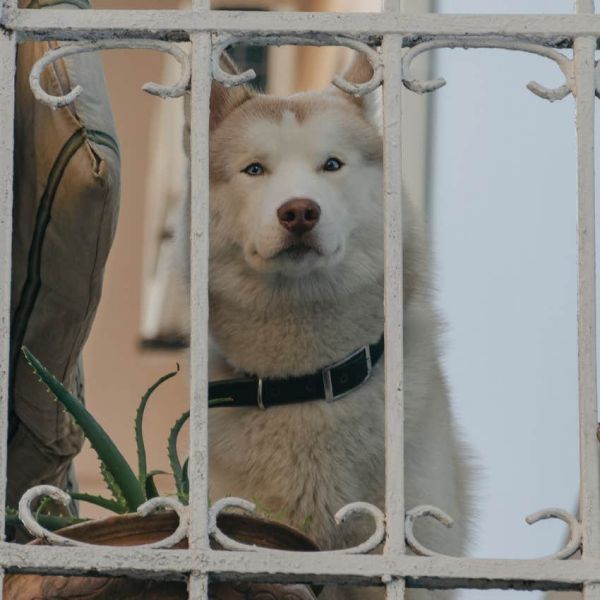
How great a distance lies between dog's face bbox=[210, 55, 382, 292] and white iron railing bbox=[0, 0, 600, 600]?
1022 millimetres

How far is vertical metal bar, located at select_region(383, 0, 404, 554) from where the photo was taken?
2311mm

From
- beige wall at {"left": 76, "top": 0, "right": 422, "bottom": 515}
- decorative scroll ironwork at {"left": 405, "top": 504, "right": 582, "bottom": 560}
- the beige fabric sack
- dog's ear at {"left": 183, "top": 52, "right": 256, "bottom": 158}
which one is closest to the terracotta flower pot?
decorative scroll ironwork at {"left": 405, "top": 504, "right": 582, "bottom": 560}

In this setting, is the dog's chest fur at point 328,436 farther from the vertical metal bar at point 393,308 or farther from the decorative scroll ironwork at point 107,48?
the decorative scroll ironwork at point 107,48

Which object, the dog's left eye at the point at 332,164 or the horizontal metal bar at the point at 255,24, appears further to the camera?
the dog's left eye at the point at 332,164

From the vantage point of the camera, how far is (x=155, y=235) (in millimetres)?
8906

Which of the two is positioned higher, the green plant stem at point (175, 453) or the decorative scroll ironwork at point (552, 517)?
the green plant stem at point (175, 453)

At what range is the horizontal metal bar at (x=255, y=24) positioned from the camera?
241cm

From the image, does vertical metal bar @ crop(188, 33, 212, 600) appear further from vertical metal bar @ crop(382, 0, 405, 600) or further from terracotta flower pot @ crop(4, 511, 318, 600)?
vertical metal bar @ crop(382, 0, 405, 600)

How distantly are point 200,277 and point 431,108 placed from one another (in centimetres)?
423

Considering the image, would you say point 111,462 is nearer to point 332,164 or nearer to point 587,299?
point 587,299

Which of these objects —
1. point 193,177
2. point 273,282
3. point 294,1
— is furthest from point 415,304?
point 294,1

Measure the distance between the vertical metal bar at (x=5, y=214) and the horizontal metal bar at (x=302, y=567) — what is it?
0.30ft

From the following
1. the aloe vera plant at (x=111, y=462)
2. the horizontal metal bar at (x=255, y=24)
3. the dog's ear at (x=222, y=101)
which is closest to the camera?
the horizontal metal bar at (x=255, y=24)

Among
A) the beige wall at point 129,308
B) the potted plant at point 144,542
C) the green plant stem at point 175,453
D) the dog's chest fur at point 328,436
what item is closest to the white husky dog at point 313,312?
the dog's chest fur at point 328,436
